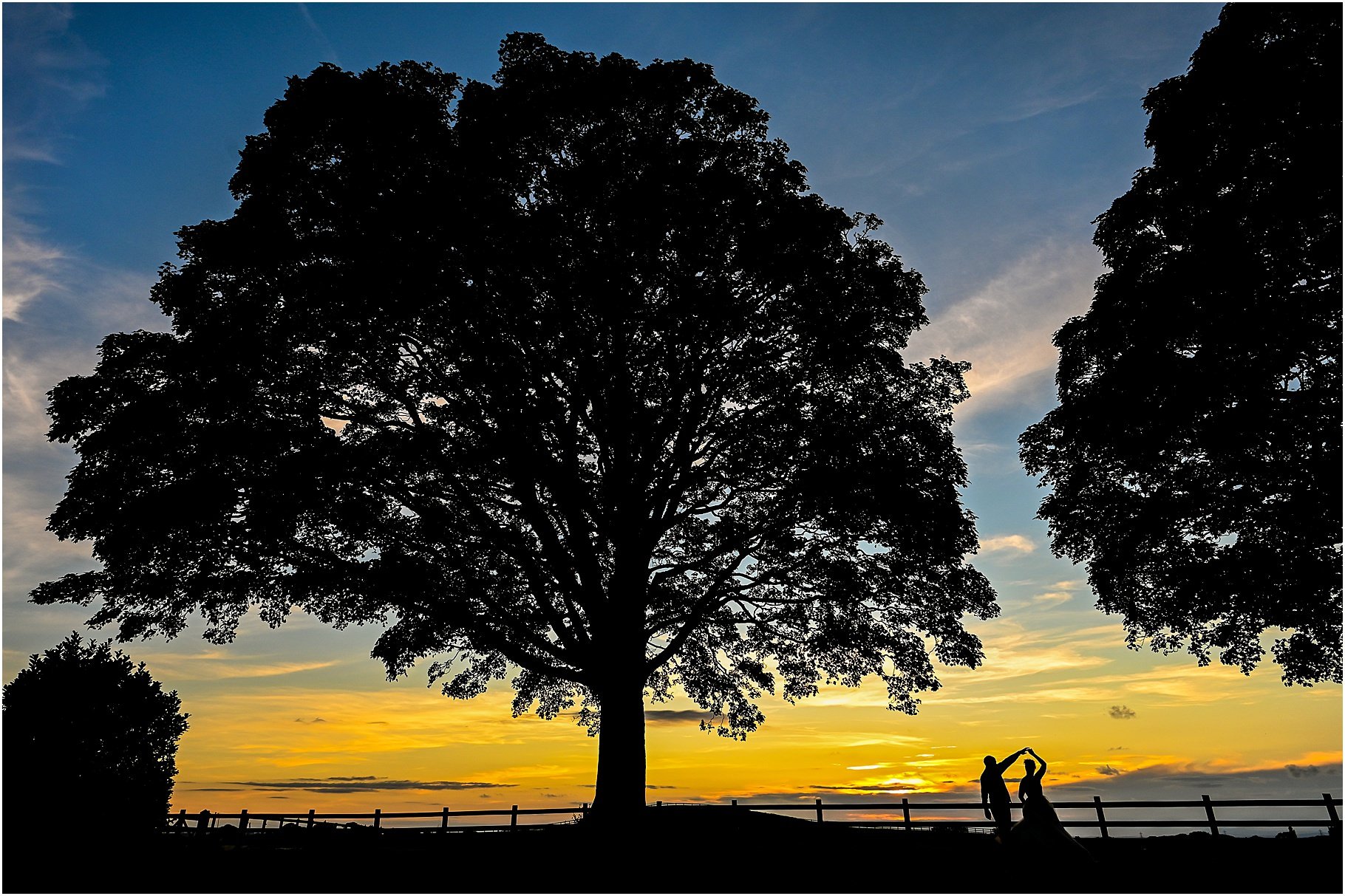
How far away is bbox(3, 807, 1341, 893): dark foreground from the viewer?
13.5 m

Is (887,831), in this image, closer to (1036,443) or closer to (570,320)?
(1036,443)

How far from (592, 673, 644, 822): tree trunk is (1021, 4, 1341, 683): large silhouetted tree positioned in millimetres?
12271

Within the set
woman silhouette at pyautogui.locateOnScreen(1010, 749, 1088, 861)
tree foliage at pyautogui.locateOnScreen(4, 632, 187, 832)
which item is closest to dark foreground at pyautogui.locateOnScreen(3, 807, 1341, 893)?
woman silhouette at pyautogui.locateOnScreen(1010, 749, 1088, 861)

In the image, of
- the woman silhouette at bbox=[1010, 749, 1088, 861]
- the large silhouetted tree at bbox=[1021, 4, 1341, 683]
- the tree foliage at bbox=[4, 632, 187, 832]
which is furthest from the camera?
the tree foliage at bbox=[4, 632, 187, 832]

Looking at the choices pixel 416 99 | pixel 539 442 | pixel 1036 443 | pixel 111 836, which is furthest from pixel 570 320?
pixel 111 836

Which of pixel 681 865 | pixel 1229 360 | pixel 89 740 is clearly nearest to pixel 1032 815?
pixel 681 865

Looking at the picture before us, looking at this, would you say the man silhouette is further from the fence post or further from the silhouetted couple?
the fence post

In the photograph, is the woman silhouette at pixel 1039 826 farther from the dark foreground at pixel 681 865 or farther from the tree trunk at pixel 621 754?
the tree trunk at pixel 621 754

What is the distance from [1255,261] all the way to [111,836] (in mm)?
29004

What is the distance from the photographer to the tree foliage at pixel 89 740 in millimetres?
23234

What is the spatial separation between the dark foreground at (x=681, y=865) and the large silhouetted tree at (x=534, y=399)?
2.50 metres

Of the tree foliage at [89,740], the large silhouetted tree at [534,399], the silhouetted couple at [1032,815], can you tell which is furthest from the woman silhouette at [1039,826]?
the tree foliage at [89,740]

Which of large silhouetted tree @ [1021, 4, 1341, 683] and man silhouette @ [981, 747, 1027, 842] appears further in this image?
large silhouetted tree @ [1021, 4, 1341, 683]

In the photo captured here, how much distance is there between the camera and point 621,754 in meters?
18.1
